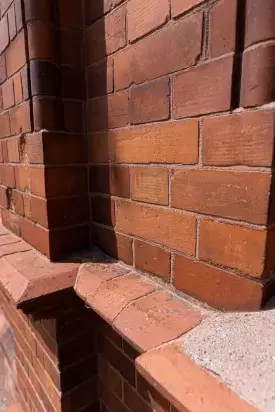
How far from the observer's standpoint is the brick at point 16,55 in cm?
93

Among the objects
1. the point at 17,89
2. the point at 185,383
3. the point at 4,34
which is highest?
the point at 4,34

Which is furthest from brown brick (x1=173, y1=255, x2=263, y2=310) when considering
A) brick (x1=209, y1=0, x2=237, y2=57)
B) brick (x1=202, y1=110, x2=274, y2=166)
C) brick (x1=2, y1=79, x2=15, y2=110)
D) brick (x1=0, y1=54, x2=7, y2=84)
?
brick (x1=0, y1=54, x2=7, y2=84)

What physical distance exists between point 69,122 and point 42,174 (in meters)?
0.20

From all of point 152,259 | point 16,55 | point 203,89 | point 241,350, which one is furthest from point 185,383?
point 16,55

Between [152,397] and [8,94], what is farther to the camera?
[8,94]

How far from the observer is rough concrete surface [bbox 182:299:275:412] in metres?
0.44

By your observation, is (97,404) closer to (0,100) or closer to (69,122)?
(69,122)

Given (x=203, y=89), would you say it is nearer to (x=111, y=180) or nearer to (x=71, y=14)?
(x=111, y=180)

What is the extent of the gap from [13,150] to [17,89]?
0.24 metres

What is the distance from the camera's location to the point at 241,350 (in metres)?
0.52

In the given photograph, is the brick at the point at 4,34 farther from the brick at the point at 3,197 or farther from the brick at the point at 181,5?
the brick at the point at 181,5

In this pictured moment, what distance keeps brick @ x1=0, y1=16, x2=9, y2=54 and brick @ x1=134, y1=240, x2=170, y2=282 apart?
2.89 feet

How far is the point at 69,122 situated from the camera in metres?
0.96

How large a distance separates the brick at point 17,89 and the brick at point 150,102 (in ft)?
1.46
